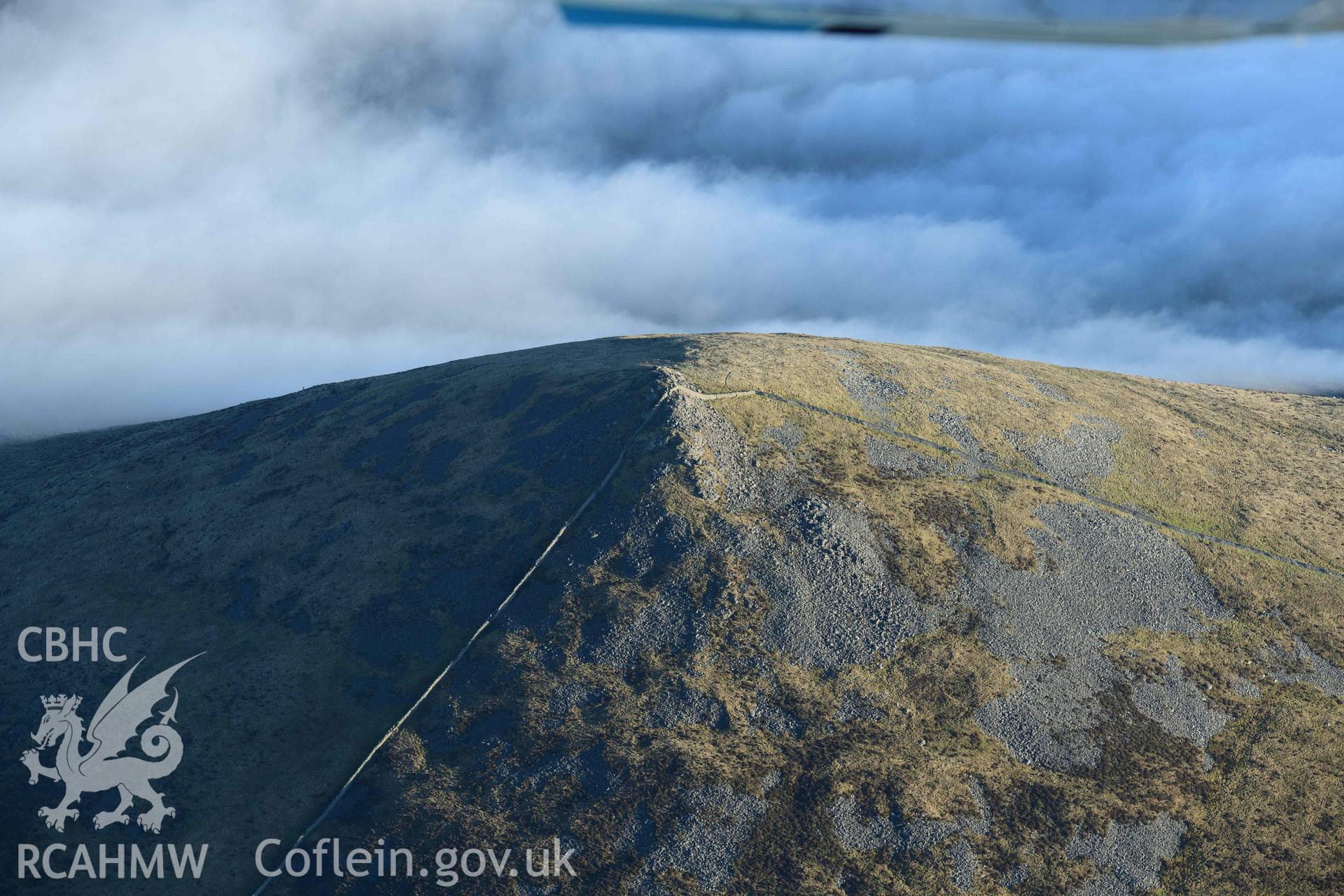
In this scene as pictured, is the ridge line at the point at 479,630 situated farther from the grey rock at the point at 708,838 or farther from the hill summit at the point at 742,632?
the grey rock at the point at 708,838

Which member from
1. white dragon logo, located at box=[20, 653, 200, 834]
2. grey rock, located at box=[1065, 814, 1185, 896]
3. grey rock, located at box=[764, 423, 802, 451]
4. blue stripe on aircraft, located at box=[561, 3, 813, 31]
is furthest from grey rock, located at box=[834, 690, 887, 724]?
blue stripe on aircraft, located at box=[561, 3, 813, 31]

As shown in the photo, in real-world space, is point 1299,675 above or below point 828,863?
above

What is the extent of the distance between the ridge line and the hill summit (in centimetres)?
11

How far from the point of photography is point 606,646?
19547mm

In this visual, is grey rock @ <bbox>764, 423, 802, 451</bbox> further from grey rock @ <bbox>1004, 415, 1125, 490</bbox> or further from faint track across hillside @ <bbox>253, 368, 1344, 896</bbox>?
grey rock @ <bbox>1004, 415, 1125, 490</bbox>

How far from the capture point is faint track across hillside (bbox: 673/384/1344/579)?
79.7 feet

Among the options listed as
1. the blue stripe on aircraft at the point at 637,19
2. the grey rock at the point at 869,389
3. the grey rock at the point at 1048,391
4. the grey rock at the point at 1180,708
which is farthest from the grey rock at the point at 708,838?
the grey rock at the point at 1048,391

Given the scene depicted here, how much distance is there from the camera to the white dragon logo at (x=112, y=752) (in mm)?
18047

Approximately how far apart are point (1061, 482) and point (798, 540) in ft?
33.3

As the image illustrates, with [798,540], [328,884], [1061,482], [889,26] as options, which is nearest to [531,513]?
[798,540]

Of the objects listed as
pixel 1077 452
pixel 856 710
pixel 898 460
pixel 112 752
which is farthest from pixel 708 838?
pixel 1077 452

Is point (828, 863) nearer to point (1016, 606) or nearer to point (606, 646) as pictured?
point (606, 646)

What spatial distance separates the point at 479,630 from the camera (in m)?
20.3

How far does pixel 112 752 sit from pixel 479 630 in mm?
9132
